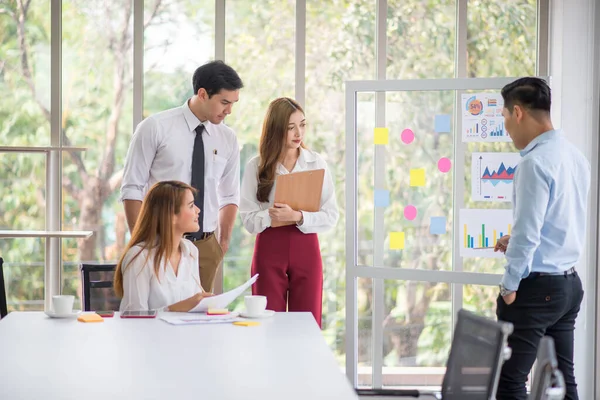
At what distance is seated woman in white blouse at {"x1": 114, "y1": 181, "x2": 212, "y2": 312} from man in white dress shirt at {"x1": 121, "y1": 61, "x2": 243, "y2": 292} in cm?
57

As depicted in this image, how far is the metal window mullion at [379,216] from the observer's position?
4.26 metres

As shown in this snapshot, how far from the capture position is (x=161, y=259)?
3.12 m

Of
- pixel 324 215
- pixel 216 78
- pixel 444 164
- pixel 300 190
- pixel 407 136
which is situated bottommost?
pixel 324 215

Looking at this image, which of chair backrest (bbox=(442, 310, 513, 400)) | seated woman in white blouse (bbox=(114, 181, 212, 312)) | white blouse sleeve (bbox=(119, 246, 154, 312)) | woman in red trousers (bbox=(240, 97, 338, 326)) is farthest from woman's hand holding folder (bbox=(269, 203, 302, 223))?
chair backrest (bbox=(442, 310, 513, 400))

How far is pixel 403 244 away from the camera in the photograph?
14.0ft

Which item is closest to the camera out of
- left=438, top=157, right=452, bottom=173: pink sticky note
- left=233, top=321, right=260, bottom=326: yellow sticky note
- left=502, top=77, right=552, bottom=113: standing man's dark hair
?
left=233, top=321, right=260, bottom=326: yellow sticky note

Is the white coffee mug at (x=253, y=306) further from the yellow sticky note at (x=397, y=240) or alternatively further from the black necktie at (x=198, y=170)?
the yellow sticky note at (x=397, y=240)

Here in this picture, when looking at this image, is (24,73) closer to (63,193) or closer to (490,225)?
(63,193)

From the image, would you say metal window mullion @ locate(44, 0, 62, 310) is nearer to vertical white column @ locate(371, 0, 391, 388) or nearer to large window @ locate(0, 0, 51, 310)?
large window @ locate(0, 0, 51, 310)

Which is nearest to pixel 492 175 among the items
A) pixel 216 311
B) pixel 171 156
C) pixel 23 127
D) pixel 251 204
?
pixel 251 204

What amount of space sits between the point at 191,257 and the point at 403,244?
55.9 inches

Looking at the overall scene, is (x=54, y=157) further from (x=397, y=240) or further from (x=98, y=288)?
(x=397, y=240)

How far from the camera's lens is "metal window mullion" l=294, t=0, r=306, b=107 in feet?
14.9

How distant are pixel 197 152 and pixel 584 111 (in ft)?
6.80
